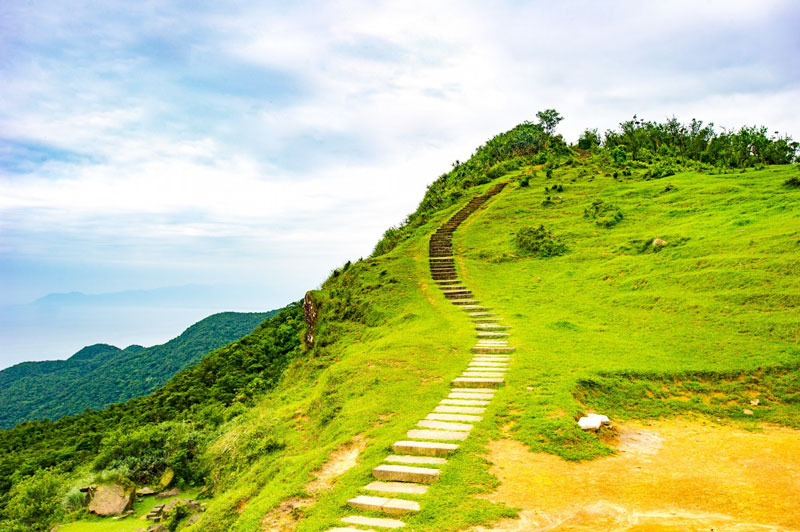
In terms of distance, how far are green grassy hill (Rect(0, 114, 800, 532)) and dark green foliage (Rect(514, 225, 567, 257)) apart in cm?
10

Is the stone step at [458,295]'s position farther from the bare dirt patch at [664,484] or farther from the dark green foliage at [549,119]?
the dark green foliage at [549,119]

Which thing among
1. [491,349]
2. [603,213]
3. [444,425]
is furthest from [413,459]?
[603,213]

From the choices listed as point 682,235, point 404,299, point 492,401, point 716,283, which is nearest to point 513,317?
point 404,299

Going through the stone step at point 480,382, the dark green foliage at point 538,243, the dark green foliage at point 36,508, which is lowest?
the dark green foliage at point 36,508

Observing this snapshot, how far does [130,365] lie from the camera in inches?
2275

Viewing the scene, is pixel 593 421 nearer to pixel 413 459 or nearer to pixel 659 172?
pixel 413 459

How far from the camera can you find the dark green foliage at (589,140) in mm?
51875

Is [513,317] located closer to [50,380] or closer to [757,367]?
[757,367]

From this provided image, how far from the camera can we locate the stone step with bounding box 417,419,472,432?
24.9 feet

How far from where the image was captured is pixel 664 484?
5.80m

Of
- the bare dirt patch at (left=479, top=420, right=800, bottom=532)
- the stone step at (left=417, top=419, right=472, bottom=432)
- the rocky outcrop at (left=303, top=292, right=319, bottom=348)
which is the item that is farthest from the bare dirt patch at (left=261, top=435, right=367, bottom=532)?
the rocky outcrop at (left=303, top=292, right=319, bottom=348)

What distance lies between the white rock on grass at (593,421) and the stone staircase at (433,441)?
5.39ft

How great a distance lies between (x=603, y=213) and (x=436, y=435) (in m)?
23.0

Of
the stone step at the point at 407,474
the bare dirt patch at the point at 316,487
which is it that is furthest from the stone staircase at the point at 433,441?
the bare dirt patch at the point at 316,487
